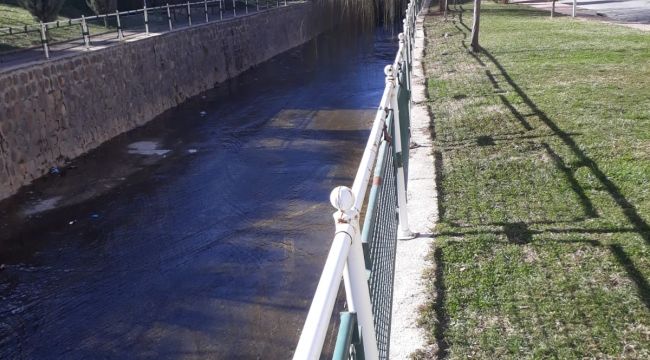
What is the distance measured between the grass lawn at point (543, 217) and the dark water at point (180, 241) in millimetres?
2046

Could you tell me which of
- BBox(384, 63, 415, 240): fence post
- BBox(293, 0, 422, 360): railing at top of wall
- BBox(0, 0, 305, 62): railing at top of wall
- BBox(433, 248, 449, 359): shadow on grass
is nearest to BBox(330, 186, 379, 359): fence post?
BBox(293, 0, 422, 360): railing at top of wall

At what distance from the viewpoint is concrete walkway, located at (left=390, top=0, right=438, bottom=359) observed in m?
4.11

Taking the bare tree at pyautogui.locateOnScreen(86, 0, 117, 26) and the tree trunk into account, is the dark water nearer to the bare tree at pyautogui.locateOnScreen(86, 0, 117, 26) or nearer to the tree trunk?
the tree trunk

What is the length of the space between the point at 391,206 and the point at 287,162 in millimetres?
7696

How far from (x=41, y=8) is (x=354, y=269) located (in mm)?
17650

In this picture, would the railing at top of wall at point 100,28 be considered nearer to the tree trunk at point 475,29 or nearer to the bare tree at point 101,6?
the bare tree at point 101,6

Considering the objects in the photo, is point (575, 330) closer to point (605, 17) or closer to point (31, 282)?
Result: point (31, 282)

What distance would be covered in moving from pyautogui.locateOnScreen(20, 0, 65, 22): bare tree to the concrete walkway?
12.5 meters

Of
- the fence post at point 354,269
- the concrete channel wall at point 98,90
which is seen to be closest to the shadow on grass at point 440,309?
the fence post at point 354,269

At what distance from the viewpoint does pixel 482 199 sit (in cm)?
629

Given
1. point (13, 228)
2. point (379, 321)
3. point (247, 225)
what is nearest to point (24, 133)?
point (13, 228)

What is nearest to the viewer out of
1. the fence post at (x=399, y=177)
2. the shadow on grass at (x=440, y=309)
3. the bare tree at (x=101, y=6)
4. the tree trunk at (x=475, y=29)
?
the shadow on grass at (x=440, y=309)

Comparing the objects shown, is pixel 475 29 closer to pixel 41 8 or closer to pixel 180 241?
pixel 180 241

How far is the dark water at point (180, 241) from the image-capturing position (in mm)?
6578
